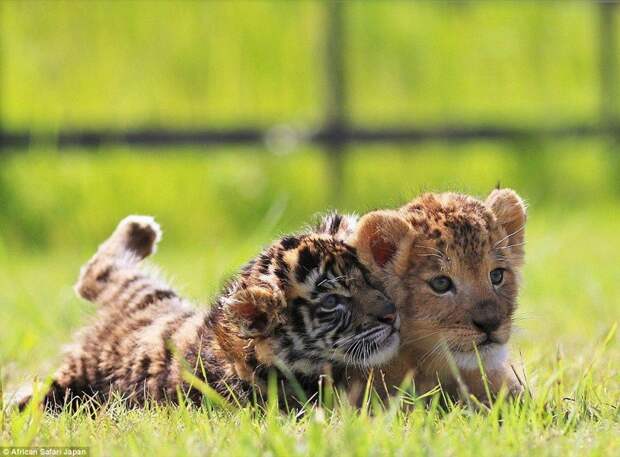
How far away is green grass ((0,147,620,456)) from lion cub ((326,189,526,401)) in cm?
17

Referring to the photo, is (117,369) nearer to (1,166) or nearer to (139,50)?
(1,166)

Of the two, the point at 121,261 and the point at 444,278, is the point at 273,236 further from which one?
the point at 444,278

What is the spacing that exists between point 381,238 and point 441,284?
0.29m

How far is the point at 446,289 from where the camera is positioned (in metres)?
4.46

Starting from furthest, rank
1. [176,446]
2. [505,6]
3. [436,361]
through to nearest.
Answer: [505,6] → [436,361] → [176,446]

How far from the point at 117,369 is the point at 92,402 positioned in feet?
1.07

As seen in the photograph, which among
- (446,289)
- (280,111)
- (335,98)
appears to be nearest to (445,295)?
(446,289)

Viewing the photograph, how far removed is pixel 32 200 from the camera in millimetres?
→ 10578

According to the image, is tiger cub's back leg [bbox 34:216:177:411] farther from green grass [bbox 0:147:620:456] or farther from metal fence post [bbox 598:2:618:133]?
metal fence post [bbox 598:2:618:133]

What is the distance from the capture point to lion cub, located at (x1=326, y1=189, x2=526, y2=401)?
4.36 metres

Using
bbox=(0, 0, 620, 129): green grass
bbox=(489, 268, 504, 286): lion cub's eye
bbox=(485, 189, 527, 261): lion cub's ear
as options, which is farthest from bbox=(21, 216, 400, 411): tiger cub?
bbox=(0, 0, 620, 129): green grass

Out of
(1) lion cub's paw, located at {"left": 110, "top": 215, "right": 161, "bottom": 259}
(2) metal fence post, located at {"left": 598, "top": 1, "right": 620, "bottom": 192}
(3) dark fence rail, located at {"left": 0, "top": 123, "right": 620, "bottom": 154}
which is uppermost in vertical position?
(2) metal fence post, located at {"left": 598, "top": 1, "right": 620, "bottom": 192}

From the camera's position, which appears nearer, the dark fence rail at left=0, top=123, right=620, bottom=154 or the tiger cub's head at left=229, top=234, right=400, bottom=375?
the tiger cub's head at left=229, top=234, right=400, bottom=375

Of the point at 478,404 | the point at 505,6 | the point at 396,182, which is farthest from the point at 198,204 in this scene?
the point at 478,404
